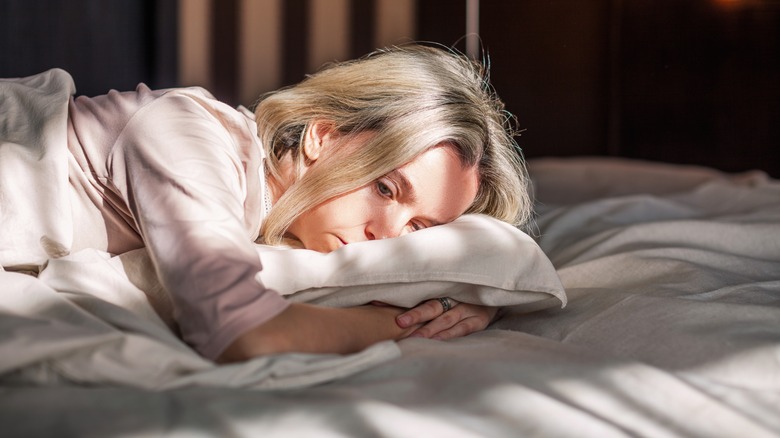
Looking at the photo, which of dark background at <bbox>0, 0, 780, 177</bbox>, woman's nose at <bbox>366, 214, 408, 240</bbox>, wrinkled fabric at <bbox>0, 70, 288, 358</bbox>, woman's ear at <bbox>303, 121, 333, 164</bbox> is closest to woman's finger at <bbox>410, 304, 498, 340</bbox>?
woman's nose at <bbox>366, 214, 408, 240</bbox>

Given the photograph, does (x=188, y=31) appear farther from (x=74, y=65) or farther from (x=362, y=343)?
(x=362, y=343)

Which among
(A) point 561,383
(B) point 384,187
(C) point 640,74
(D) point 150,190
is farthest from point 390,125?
(C) point 640,74

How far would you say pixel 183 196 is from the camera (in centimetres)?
99

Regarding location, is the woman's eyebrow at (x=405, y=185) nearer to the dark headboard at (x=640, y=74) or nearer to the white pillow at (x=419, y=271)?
the white pillow at (x=419, y=271)

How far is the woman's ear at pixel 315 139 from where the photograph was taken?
1.39m

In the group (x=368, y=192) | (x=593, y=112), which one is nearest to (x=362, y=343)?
(x=368, y=192)

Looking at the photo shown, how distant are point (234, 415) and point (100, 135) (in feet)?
2.07

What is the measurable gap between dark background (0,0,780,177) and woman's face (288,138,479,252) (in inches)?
58.5

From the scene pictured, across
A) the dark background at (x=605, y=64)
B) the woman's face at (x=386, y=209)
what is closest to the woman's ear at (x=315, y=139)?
the woman's face at (x=386, y=209)

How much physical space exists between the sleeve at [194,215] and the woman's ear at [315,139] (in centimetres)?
18

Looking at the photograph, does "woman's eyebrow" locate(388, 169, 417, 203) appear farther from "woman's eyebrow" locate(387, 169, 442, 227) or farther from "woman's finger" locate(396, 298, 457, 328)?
"woman's finger" locate(396, 298, 457, 328)

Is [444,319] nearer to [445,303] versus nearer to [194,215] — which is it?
[445,303]

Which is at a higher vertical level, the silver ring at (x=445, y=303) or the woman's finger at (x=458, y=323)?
the silver ring at (x=445, y=303)

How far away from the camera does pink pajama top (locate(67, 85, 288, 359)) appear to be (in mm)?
893
